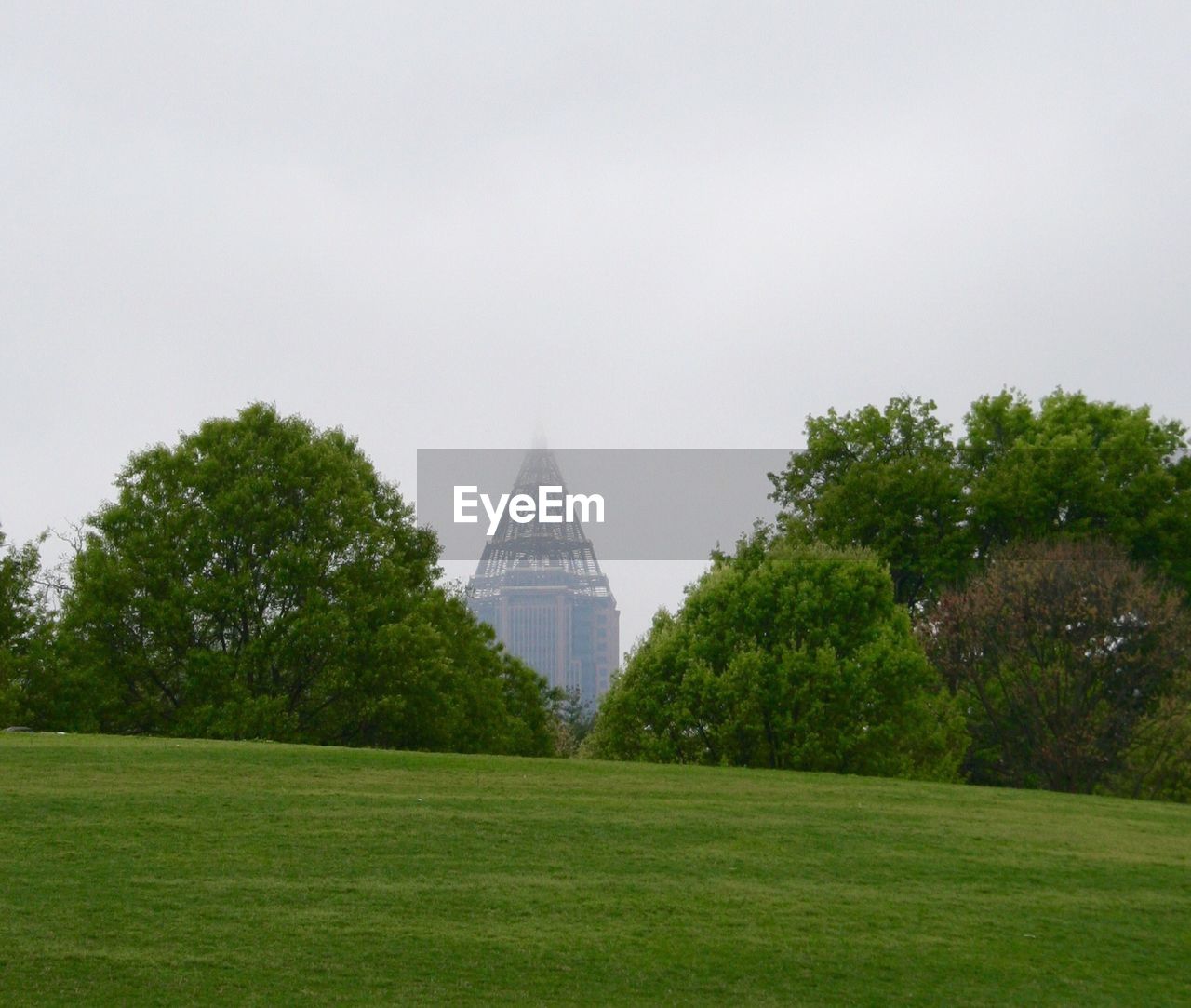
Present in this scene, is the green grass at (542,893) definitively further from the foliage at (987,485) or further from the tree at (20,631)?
the foliage at (987,485)

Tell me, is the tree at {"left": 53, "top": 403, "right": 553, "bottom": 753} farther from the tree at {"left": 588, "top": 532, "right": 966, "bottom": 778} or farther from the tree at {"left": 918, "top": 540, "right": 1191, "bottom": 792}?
the tree at {"left": 918, "top": 540, "right": 1191, "bottom": 792}

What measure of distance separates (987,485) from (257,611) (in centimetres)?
2561

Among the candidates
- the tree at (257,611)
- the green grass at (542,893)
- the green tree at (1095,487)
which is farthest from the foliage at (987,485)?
the green grass at (542,893)

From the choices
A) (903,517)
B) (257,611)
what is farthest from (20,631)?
(903,517)

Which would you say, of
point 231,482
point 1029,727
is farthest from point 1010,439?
point 231,482

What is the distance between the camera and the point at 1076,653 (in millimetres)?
36875

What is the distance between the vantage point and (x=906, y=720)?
37.6m

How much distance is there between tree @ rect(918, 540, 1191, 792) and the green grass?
13751 mm

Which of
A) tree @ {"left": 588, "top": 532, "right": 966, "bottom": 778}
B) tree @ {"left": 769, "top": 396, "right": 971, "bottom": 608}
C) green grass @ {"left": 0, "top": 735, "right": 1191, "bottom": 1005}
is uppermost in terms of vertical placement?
tree @ {"left": 769, "top": 396, "right": 971, "bottom": 608}

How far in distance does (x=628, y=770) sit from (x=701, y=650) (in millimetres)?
13685

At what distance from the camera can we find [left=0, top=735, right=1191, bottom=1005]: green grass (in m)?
13.0

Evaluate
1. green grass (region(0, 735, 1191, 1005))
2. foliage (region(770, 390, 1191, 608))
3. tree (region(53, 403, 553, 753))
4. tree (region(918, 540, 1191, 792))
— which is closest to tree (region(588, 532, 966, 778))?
tree (region(918, 540, 1191, 792))

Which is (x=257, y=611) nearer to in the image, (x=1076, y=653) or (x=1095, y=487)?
(x=1076, y=653)

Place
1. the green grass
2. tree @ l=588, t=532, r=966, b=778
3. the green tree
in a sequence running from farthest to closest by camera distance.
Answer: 1. the green tree
2. tree @ l=588, t=532, r=966, b=778
3. the green grass
